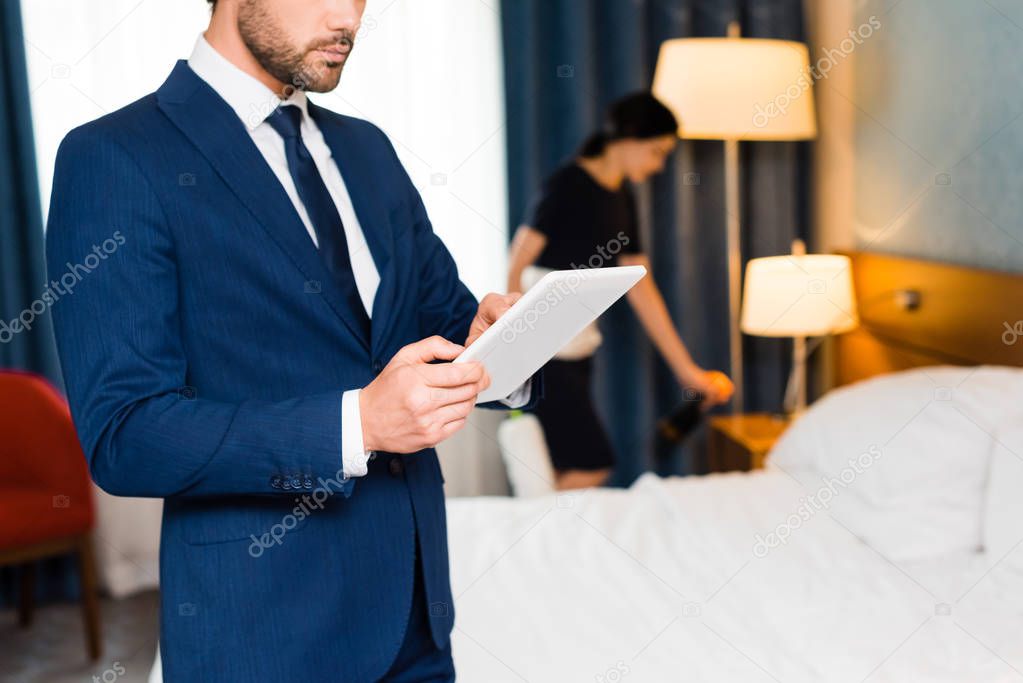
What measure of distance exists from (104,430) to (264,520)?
0.59ft

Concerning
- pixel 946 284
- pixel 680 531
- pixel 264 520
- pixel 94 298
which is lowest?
pixel 680 531

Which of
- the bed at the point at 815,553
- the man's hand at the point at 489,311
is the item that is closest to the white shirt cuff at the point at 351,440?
the man's hand at the point at 489,311

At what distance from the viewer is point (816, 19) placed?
10.7 ft

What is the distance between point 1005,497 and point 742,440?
39.2 inches

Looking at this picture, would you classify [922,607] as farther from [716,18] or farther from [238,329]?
[716,18]

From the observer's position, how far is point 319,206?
1104 mm

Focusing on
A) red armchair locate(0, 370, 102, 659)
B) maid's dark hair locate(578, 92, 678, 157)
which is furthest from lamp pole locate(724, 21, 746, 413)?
red armchair locate(0, 370, 102, 659)

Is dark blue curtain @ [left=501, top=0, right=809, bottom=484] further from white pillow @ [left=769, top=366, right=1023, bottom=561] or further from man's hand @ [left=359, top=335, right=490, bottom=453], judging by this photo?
man's hand @ [left=359, top=335, right=490, bottom=453]

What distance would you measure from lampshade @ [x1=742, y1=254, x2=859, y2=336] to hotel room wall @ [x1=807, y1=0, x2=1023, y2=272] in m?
0.19

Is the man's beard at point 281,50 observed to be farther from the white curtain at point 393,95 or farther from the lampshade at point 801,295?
the white curtain at point 393,95

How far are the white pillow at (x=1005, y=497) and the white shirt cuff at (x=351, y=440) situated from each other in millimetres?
1286

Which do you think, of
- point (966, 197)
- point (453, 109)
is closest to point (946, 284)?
point (966, 197)

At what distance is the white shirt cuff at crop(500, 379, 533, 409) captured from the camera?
3.97ft

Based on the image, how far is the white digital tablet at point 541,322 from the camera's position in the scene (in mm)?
936
